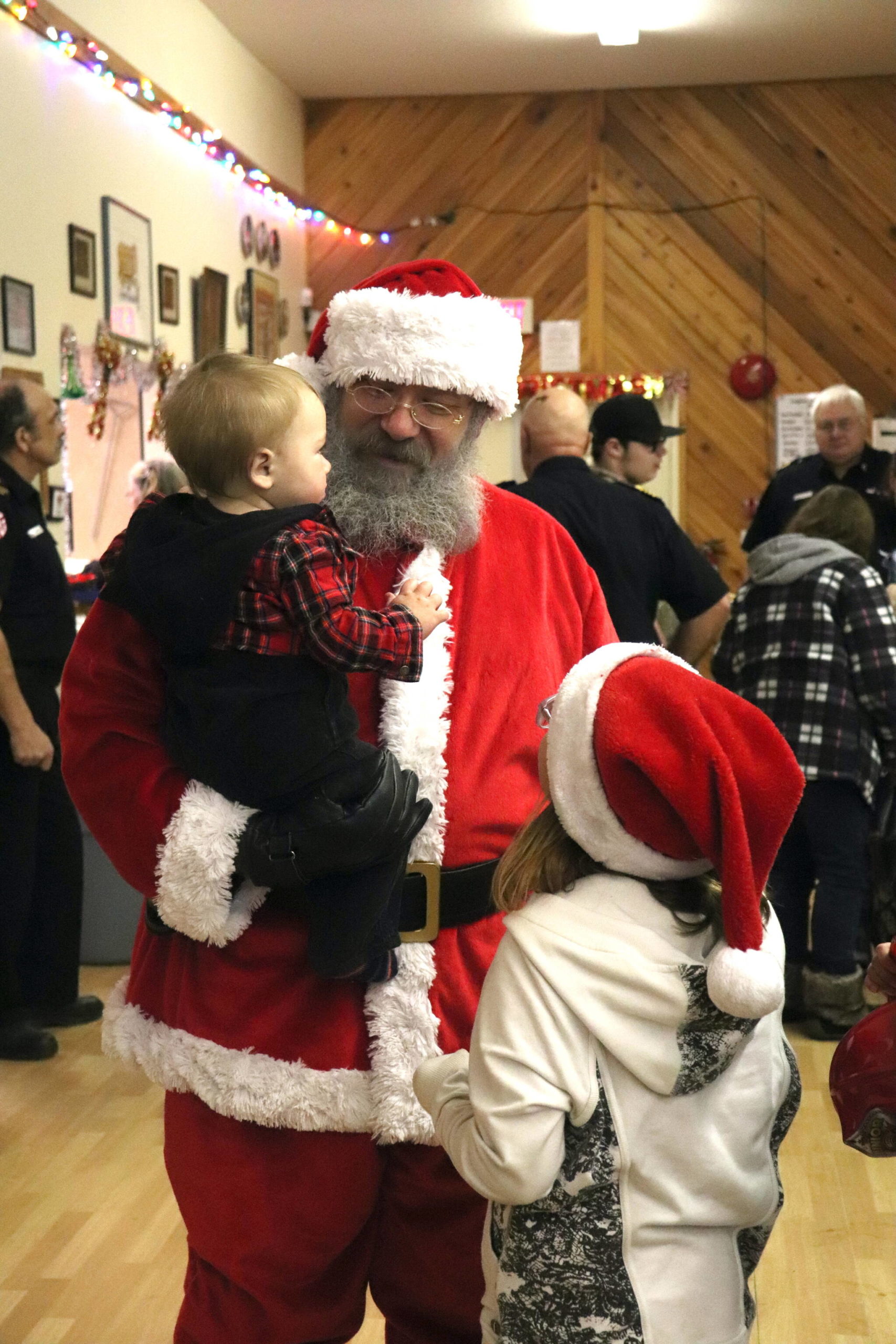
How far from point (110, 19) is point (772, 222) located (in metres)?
3.55

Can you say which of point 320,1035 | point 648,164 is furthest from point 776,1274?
point 648,164

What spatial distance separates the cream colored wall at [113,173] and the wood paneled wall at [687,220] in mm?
1054

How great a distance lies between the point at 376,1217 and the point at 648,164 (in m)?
6.43

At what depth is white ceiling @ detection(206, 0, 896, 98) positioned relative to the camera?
5.93 metres

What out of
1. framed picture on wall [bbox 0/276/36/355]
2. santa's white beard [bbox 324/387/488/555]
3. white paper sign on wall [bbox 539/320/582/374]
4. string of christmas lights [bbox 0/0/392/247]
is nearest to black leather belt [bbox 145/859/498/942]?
Answer: santa's white beard [bbox 324/387/488/555]

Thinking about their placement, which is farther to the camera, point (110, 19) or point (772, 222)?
point (772, 222)

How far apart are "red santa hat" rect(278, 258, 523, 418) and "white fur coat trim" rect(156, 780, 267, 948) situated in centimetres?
58

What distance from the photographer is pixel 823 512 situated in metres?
3.86

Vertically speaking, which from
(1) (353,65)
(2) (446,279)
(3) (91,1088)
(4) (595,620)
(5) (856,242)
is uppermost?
(1) (353,65)

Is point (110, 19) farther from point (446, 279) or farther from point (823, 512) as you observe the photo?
point (446, 279)

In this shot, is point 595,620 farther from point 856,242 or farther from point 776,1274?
point 856,242

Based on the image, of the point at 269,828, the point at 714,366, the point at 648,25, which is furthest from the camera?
the point at 714,366

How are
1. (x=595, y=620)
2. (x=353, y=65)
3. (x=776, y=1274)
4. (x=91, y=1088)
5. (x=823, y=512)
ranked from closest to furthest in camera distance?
(x=595, y=620)
(x=776, y=1274)
(x=91, y=1088)
(x=823, y=512)
(x=353, y=65)

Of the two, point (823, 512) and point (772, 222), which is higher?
point (772, 222)
